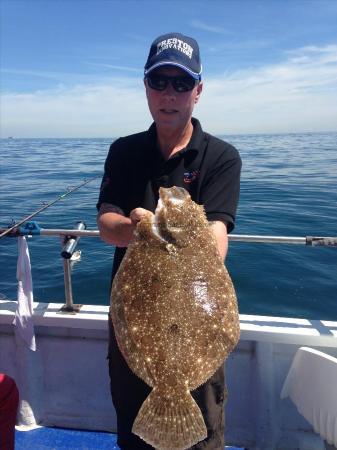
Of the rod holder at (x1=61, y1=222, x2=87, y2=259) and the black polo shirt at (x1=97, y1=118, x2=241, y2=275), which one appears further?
the rod holder at (x1=61, y1=222, x2=87, y2=259)

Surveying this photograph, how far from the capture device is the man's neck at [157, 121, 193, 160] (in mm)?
2762

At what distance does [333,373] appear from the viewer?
2.79m

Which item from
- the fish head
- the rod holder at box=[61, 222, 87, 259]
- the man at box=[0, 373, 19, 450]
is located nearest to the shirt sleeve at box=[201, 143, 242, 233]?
the fish head

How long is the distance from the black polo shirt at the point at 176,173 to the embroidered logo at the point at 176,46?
1.74 ft

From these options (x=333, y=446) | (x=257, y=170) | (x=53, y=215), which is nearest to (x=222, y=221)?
(x=333, y=446)

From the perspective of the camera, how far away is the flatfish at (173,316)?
2006 mm

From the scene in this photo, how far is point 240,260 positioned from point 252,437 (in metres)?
5.64

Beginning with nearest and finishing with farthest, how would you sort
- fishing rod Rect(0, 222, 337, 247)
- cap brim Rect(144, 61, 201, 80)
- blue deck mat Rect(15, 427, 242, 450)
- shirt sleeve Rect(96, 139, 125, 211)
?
1. cap brim Rect(144, 61, 201, 80)
2. shirt sleeve Rect(96, 139, 125, 211)
3. fishing rod Rect(0, 222, 337, 247)
4. blue deck mat Rect(15, 427, 242, 450)

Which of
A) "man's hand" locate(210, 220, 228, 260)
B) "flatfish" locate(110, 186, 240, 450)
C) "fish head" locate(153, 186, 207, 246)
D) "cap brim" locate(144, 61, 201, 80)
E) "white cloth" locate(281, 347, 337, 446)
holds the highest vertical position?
"cap brim" locate(144, 61, 201, 80)

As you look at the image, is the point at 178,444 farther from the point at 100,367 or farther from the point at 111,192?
the point at 100,367

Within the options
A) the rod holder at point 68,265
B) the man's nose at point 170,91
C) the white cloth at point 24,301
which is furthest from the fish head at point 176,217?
the white cloth at point 24,301

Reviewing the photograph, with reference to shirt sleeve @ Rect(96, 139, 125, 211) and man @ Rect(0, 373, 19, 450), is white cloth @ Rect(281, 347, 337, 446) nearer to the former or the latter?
shirt sleeve @ Rect(96, 139, 125, 211)

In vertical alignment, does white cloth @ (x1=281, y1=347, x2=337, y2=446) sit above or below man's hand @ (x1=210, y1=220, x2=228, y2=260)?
below

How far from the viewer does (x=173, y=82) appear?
2.51 meters
